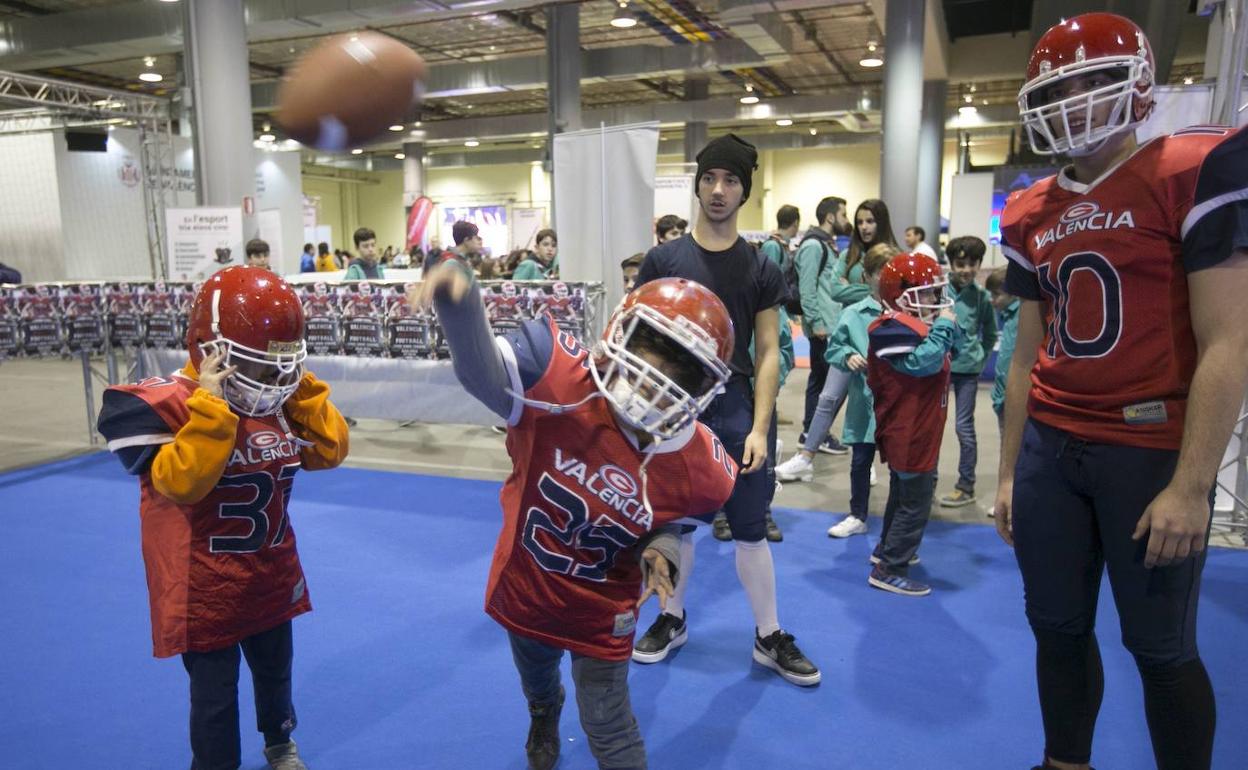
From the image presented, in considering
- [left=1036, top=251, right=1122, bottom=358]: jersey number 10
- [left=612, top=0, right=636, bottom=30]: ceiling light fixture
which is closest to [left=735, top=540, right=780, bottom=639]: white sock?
[left=1036, top=251, right=1122, bottom=358]: jersey number 10

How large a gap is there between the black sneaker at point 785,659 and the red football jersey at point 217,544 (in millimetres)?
1707

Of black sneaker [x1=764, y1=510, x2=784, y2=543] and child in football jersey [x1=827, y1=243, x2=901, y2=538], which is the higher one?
child in football jersey [x1=827, y1=243, x2=901, y2=538]

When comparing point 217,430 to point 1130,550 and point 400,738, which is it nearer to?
point 400,738

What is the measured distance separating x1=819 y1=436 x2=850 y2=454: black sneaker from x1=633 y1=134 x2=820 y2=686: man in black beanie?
11.7 feet

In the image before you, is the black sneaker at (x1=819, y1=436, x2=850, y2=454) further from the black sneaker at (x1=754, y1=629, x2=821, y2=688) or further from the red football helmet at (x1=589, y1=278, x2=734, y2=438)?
the red football helmet at (x1=589, y1=278, x2=734, y2=438)

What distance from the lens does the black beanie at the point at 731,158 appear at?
8.99 feet

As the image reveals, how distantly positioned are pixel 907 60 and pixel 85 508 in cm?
1009

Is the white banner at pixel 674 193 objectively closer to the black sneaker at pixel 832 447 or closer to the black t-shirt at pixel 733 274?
the black sneaker at pixel 832 447

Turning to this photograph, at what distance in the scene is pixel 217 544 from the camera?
2.07 metres

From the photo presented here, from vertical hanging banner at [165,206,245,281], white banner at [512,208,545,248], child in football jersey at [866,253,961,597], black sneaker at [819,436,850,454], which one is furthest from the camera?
white banner at [512,208,545,248]

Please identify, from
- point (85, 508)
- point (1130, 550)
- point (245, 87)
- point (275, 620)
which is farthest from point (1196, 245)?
point (245, 87)

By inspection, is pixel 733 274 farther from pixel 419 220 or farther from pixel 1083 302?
pixel 1083 302

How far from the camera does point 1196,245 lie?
154 cm

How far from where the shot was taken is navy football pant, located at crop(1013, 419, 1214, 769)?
1.69 metres
